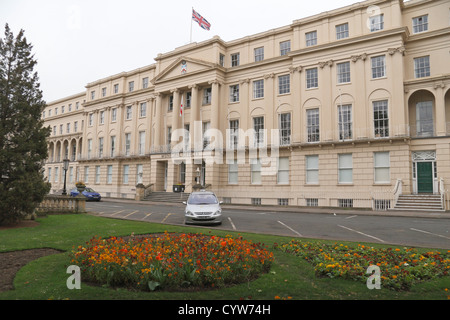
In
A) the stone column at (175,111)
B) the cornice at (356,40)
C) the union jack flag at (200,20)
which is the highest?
the union jack flag at (200,20)

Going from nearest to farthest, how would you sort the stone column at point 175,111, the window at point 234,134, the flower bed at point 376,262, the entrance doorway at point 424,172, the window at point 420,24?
the flower bed at point 376,262 → the entrance doorway at point 424,172 → the window at point 420,24 → the window at point 234,134 → the stone column at point 175,111

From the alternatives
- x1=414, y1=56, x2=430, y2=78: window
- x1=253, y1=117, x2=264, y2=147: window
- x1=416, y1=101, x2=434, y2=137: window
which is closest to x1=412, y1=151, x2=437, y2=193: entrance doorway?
x1=416, y1=101, x2=434, y2=137: window

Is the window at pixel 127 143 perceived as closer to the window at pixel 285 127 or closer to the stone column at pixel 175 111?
the stone column at pixel 175 111

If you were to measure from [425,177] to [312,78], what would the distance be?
12.6 metres

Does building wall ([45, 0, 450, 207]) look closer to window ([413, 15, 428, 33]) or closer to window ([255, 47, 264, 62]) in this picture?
window ([413, 15, 428, 33])

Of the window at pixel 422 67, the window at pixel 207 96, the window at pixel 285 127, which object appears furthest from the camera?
the window at pixel 207 96

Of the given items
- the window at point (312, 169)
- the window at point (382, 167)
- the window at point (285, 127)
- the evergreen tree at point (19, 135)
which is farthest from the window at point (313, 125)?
the evergreen tree at point (19, 135)

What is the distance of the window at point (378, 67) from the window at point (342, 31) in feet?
12.6

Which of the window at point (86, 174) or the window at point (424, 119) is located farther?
the window at point (86, 174)

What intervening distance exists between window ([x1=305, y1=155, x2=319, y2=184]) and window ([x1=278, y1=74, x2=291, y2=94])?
7340 millimetres

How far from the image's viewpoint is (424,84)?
24.2m

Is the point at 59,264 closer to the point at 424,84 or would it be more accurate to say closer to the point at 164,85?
the point at 424,84

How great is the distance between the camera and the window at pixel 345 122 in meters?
26.4

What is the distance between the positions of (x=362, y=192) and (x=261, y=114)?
12.4m
